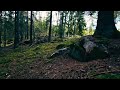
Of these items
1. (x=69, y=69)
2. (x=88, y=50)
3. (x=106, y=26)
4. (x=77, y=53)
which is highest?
(x=106, y=26)

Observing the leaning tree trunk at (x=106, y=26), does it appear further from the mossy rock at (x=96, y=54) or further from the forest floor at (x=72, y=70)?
the mossy rock at (x=96, y=54)

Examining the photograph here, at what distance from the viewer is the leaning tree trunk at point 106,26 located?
38.7 ft

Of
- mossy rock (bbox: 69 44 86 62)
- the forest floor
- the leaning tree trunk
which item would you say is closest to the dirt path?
the forest floor

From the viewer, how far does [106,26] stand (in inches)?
467

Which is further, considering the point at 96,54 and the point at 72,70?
the point at 96,54

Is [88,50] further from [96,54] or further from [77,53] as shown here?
[77,53]

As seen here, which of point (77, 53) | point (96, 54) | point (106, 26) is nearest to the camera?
point (96, 54)

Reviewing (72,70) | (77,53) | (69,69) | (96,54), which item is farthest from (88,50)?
(72,70)

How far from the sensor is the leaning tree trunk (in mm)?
11802

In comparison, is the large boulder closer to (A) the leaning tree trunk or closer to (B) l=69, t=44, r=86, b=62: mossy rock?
(B) l=69, t=44, r=86, b=62: mossy rock

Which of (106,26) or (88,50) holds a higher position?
(106,26)

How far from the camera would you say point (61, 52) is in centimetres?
1200
